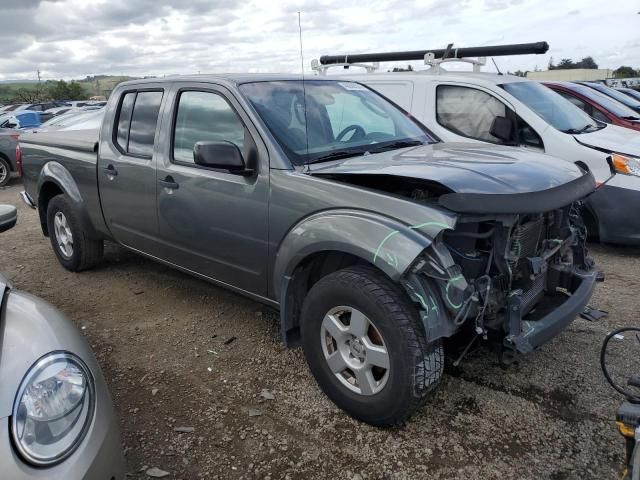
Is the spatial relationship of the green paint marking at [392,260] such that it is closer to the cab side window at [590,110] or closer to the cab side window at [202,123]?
the cab side window at [202,123]

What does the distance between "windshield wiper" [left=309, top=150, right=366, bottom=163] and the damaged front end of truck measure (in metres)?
0.91

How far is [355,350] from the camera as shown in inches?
110

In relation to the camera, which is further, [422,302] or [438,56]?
[438,56]

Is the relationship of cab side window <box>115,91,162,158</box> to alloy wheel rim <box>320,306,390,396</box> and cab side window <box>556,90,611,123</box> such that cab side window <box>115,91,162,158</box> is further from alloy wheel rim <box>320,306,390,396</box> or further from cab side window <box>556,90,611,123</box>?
cab side window <box>556,90,611,123</box>

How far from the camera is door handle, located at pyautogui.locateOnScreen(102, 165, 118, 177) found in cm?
431

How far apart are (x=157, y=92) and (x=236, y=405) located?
7.92ft

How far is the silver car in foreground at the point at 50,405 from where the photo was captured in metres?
1.60

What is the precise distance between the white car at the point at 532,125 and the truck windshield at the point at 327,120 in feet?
5.42

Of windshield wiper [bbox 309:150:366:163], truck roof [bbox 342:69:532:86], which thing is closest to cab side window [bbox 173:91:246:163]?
windshield wiper [bbox 309:150:366:163]

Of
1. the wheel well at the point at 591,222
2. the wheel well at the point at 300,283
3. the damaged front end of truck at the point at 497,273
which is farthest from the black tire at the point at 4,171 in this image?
the damaged front end of truck at the point at 497,273

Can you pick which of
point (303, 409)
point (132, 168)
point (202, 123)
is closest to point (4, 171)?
point (132, 168)

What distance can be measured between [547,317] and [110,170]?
3.43 metres

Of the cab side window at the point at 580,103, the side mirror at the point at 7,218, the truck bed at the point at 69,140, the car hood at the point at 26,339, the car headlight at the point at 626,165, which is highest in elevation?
the truck bed at the point at 69,140

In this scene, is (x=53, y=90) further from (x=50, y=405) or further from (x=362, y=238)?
(x=50, y=405)
